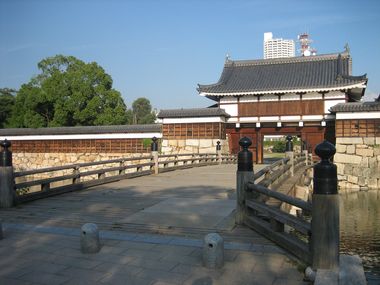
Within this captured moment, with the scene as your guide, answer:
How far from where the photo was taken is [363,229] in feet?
44.4

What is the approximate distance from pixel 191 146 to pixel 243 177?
21.6 m

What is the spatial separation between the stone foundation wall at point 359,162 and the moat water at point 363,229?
1413 millimetres

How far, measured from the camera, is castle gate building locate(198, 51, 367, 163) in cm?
2611

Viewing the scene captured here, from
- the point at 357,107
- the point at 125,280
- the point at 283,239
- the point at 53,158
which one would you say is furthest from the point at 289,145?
the point at 53,158

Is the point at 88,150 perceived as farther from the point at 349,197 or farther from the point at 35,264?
the point at 35,264

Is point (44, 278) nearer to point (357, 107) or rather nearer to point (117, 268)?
point (117, 268)

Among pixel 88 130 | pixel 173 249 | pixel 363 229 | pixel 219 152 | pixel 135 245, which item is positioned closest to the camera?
pixel 173 249

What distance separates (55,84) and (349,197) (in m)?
26.7

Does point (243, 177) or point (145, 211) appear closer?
point (243, 177)

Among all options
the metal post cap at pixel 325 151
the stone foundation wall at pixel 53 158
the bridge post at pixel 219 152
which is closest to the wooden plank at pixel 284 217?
the metal post cap at pixel 325 151

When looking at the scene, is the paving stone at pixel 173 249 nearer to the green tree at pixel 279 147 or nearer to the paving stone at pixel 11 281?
the paving stone at pixel 11 281

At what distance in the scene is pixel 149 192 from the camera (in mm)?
10312

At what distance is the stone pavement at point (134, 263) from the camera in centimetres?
404

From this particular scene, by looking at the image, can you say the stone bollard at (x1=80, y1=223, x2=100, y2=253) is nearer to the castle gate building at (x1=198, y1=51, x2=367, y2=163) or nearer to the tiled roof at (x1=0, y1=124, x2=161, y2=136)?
the castle gate building at (x1=198, y1=51, x2=367, y2=163)
